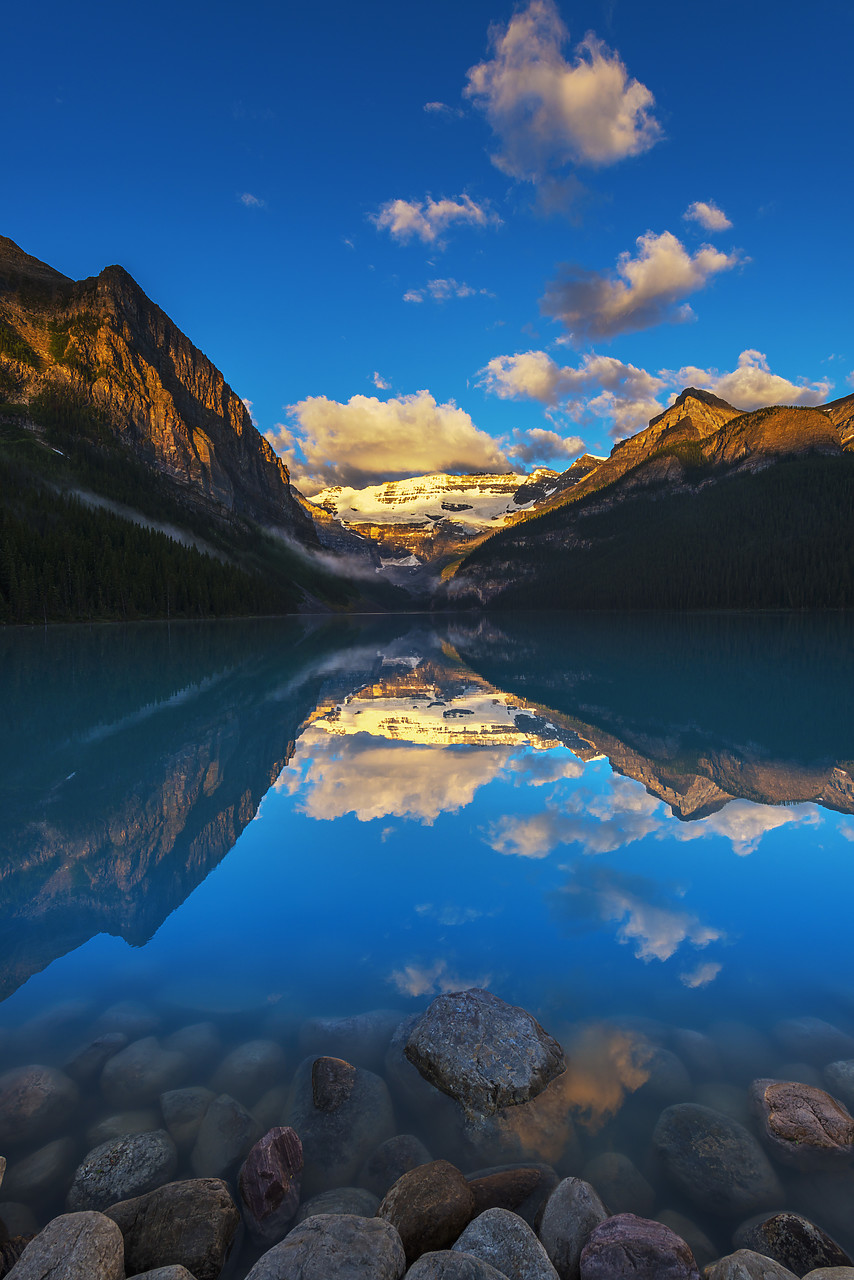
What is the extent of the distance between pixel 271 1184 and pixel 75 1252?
56.1 inches

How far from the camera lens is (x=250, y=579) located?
166750mm

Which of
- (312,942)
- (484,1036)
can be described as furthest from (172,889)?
(484,1036)

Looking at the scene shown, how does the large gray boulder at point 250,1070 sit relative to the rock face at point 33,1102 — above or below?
below

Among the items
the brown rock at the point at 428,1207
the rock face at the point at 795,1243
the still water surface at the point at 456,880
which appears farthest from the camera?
the still water surface at the point at 456,880

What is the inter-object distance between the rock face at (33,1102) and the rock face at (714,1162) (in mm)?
5625

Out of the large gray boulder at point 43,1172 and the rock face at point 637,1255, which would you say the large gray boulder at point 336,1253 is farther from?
the large gray boulder at point 43,1172

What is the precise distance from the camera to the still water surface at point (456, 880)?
22.8 ft

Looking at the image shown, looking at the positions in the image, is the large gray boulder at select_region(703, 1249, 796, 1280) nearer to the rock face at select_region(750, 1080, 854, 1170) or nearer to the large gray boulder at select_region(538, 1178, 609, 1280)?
the large gray boulder at select_region(538, 1178, 609, 1280)

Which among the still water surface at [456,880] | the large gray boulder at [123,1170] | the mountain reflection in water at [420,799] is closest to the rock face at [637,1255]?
the still water surface at [456,880]

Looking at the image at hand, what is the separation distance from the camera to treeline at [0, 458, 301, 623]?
9044cm

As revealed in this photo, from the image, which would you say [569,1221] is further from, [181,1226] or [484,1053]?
[181,1226]

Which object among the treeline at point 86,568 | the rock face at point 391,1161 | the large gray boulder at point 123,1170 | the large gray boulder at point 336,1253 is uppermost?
the treeline at point 86,568

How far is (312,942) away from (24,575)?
327 ft

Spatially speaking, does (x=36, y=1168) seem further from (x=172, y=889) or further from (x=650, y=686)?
(x=650, y=686)
